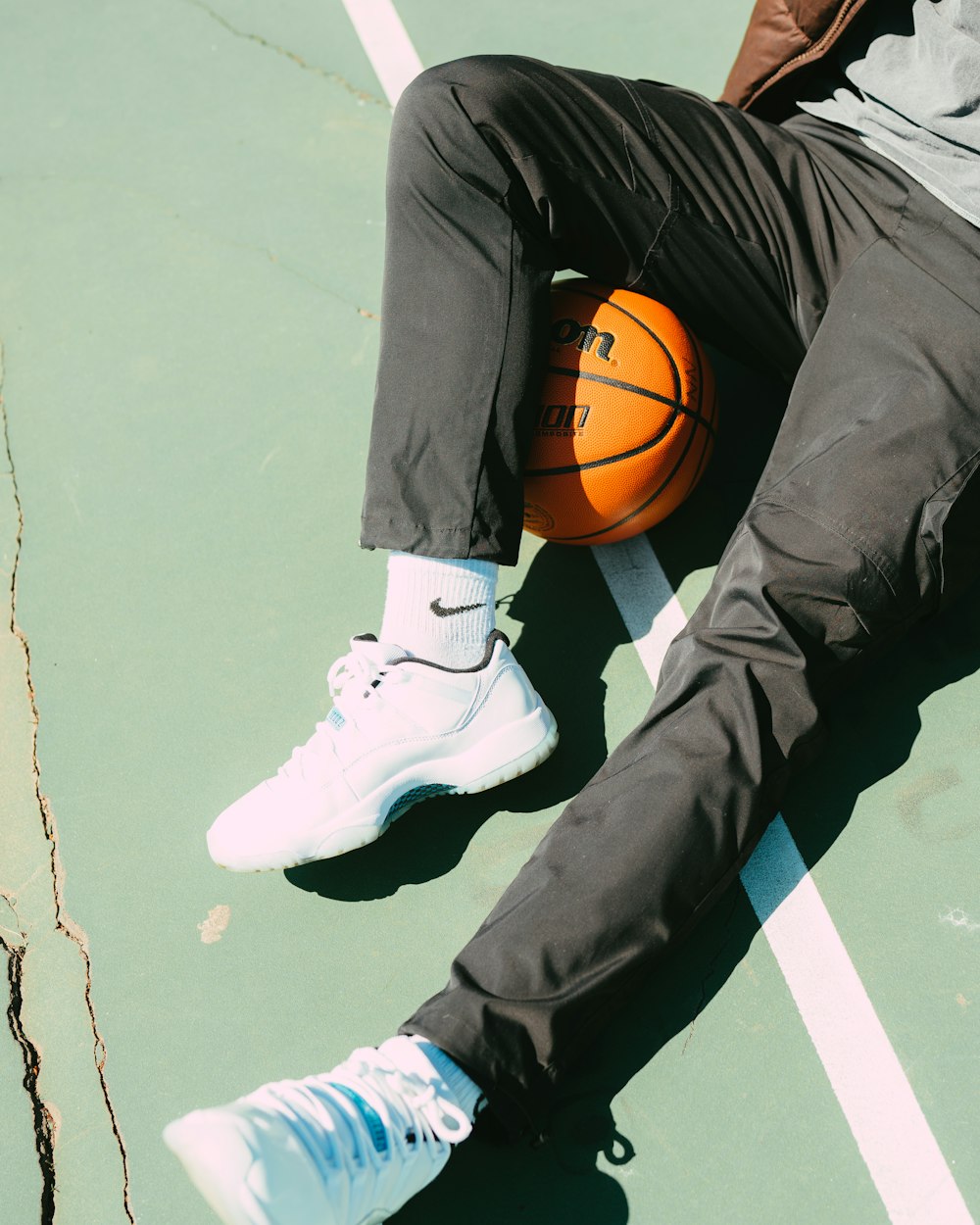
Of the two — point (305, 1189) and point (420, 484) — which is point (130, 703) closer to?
point (420, 484)

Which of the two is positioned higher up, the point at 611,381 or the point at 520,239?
the point at 520,239

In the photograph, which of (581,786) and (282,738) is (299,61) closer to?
(282,738)

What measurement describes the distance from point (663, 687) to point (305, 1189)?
3.90 feet

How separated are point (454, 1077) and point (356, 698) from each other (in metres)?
0.83

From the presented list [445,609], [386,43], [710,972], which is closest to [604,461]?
[445,609]

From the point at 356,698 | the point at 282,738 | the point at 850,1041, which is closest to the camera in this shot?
the point at 850,1041

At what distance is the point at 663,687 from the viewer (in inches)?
91.7

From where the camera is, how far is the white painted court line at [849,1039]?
2.04 metres

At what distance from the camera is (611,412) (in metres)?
2.49

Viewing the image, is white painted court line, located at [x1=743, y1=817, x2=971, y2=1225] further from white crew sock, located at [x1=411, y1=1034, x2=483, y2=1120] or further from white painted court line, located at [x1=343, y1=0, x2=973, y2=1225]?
white crew sock, located at [x1=411, y1=1034, x2=483, y2=1120]

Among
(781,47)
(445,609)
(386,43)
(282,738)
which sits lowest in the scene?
(282,738)

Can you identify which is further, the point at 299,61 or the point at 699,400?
the point at 299,61

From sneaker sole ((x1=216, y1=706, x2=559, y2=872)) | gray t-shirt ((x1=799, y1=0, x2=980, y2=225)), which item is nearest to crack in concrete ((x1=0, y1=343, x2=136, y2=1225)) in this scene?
sneaker sole ((x1=216, y1=706, x2=559, y2=872))

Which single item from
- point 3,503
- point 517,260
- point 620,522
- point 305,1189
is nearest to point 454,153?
point 517,260
